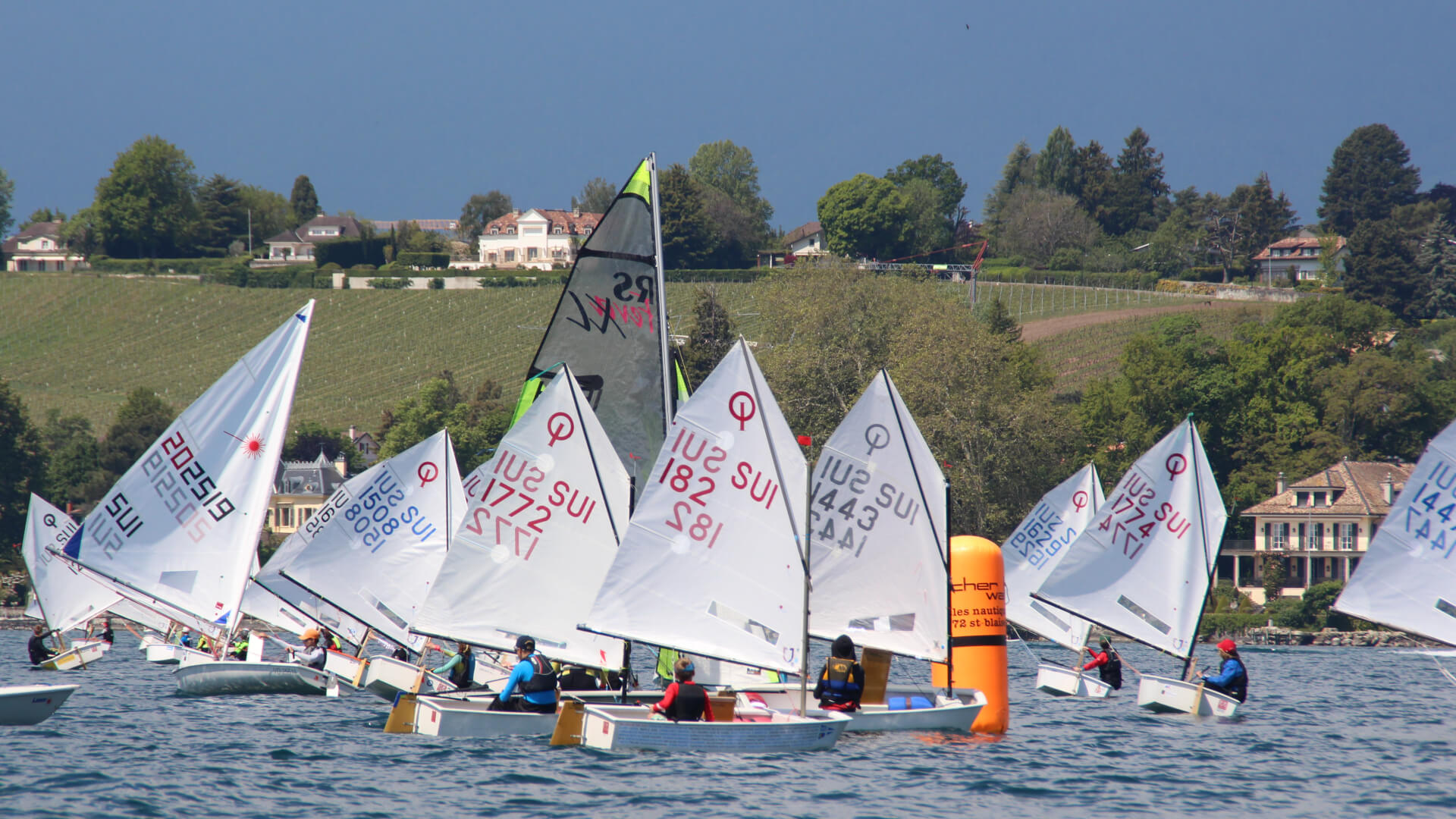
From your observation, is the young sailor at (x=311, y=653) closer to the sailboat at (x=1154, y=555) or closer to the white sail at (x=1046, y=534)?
the sailboat at (x=1154, y=555)

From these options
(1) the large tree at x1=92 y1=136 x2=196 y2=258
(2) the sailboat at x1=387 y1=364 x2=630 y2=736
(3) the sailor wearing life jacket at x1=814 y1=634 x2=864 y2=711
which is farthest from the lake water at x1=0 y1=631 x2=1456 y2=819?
(1) the large tree at x1=92 y1=136 x2=196 y2=258

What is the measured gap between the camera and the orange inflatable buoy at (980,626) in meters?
24.2

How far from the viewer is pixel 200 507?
27547mm

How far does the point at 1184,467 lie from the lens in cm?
3091

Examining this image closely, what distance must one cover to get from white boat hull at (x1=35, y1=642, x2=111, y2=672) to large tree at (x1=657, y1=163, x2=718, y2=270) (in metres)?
112

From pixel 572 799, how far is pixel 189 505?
12.6 meters

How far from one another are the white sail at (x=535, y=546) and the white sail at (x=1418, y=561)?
1251 centimetres

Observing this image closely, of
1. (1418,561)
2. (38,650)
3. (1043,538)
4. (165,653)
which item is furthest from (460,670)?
(1043,538)

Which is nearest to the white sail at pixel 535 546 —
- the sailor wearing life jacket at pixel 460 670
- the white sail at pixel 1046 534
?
the sailor wearing life jacket at pixel 460 670

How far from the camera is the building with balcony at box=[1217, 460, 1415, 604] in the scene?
7612 centimetres

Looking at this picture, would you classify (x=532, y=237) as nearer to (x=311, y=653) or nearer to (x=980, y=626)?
(x=311, y=653)

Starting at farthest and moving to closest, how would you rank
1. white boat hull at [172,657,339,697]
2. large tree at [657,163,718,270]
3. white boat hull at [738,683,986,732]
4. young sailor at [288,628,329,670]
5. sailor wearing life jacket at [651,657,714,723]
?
large tree at [657,163,718,270]
young sailor at [288,628,329,670]
white boat hull at [172,657,339,697]
white boat hull at [738,683,986,732]
sailor wearing life jacket at [651,657,714,723]

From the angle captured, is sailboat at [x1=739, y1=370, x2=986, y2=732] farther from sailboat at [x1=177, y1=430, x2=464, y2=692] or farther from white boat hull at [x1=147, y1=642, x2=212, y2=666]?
white boat hull at [x1=147, y1=642, x2=212, y2=666]

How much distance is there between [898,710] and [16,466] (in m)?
72.8
